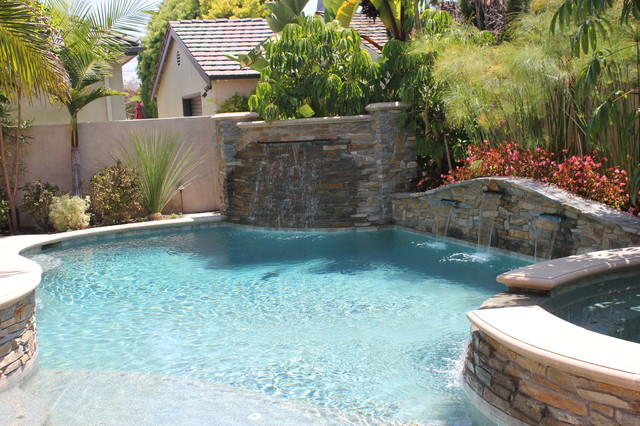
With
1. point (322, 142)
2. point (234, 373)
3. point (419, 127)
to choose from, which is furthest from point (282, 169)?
point (234, 373)

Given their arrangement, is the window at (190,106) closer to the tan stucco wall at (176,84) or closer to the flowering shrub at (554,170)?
the tan stucco wall at (176,84)

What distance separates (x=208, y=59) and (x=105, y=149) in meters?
4.52

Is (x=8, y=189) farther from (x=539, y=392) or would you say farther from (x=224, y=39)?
(x=539, y=392)

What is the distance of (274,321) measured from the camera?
7371 millimetres

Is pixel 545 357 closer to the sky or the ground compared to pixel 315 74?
closer to the ground

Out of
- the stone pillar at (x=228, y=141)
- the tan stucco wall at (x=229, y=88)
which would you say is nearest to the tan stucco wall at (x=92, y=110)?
the tan stucco wall at (x=229, y=88)

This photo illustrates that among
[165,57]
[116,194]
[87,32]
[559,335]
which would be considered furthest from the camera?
[165,57]

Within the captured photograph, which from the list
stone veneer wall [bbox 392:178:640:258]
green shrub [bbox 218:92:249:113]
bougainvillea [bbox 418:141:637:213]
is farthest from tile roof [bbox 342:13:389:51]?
bougainvillea [bbox 418:141:637:213]

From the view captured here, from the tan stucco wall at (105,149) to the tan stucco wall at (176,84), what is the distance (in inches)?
133

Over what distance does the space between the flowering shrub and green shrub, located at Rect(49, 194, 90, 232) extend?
6872 millimetres

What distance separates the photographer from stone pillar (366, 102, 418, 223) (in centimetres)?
1224

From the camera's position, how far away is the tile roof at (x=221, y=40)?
54.9 ft

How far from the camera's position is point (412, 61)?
11891mm

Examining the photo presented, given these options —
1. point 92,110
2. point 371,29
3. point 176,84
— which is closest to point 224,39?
point 176,84
